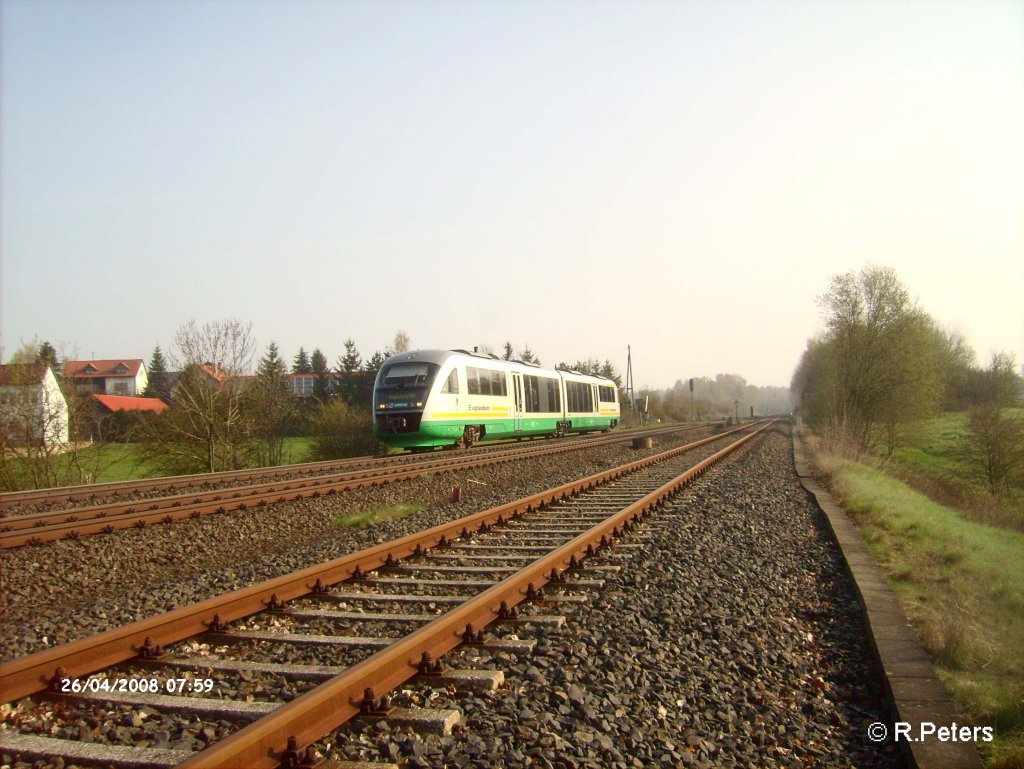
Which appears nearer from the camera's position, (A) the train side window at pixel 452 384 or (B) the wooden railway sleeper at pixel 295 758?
(B) the wooden railway sleeper at pixel 295 758

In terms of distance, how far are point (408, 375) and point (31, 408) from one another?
8.62 m

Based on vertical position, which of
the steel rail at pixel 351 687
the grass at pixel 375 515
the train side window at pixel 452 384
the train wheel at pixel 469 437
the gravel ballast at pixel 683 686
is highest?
the train side window at pixel 452 384

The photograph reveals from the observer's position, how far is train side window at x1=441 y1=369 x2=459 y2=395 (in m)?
19.9

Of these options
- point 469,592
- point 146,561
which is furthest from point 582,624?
point 146,561

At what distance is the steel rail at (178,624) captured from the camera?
369 centimetres

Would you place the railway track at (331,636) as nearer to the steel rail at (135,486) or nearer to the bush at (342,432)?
the steel rail at (135,486)

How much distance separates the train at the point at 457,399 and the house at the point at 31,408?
750 cm

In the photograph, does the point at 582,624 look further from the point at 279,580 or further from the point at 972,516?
the point at 972,516

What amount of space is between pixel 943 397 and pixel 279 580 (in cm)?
3584

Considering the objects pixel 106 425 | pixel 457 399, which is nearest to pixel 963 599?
pixel 457 399

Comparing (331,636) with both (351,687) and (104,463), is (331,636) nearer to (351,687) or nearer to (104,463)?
(351,687)

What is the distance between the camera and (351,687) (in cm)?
345

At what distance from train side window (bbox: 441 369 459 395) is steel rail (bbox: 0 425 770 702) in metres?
12.3

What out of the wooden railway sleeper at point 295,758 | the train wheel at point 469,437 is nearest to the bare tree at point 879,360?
the train wheel at point 469,437
